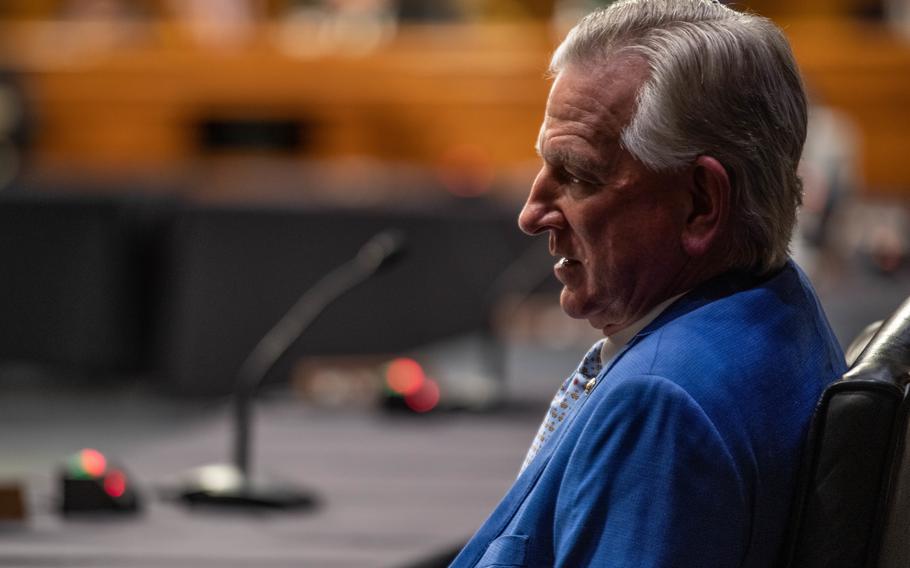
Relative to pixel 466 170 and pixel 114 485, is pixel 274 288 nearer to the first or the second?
pixel 466 170

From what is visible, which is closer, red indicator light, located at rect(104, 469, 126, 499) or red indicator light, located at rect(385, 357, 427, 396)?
red indicator light, located at rect(104, 469, 126, 499)

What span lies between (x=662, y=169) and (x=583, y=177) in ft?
0.30

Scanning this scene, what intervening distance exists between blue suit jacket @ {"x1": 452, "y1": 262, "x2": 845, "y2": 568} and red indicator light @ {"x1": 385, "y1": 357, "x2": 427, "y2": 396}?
227 cm

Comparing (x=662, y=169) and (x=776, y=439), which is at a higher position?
(x=662, y=169)

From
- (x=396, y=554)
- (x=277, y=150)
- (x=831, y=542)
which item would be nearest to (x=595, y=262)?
(x=831, y=542)

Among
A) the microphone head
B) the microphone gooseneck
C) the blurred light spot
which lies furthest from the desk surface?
the blurred light spot

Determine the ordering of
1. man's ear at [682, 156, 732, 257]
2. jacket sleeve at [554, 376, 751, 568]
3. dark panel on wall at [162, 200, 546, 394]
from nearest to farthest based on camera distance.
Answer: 1. jacket sleeve at [554, 376, 751, 568]
2. man's ear at [682, 156, 732, 257]
3. dark panel on wall at [162, 200, 546, 394]

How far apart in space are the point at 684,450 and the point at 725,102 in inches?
12.7

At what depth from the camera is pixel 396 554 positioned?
2.13 metres

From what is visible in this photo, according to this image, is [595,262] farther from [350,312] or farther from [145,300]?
[145,300]

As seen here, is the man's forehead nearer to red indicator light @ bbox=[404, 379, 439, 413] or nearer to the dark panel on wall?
red indicator light @ bbox=[404, 379, 439, 413]

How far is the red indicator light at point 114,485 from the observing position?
2.40 metres

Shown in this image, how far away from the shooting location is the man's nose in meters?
1.46

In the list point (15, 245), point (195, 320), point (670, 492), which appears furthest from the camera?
point (15, 245)
